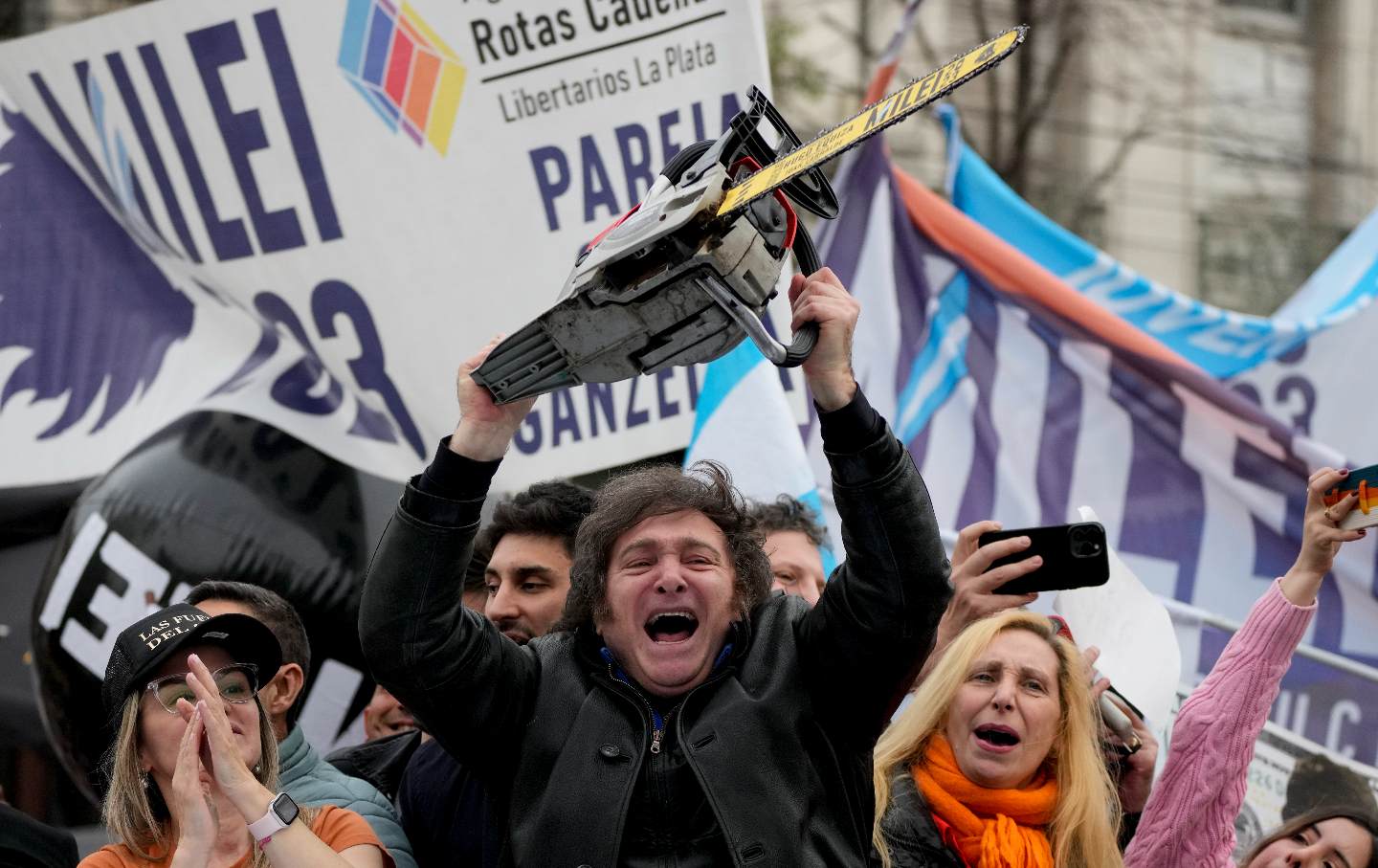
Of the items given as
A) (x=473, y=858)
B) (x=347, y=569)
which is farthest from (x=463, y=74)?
(x=473, y=858)

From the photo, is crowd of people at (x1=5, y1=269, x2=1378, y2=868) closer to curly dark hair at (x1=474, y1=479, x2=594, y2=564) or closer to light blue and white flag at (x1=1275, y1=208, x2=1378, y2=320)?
curly dark hair at (x1=474, y1=479, x2=594, y2=564)

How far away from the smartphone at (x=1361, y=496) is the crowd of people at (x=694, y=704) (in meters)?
0.02

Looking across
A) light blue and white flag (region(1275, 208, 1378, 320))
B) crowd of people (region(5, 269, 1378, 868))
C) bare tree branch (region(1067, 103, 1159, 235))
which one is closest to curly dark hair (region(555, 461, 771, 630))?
crowd of people (region(5, 269, 1378, 868))

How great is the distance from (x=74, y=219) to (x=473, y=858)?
280cm

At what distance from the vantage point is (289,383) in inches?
197

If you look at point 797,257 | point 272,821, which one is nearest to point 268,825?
point 272,821

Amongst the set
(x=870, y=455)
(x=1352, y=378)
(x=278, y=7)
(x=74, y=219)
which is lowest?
(x=1352, y=378)

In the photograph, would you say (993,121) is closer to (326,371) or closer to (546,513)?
(326,371)

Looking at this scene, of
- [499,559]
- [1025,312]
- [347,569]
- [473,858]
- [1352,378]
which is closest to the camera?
[473,858]

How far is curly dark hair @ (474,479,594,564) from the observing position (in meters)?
3.79

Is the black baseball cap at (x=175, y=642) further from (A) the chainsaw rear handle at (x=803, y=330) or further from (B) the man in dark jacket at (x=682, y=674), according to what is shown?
(A) the chainsaw rear handle at (x=803, y=330)

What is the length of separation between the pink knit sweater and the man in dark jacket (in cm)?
75

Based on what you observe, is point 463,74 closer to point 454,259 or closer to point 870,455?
point 454,259

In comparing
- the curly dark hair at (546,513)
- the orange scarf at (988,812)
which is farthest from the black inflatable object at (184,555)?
the orange scarf at (988,812)
